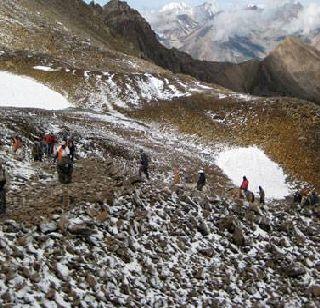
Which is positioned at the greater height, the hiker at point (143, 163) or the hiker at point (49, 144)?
the hiker at point (143, 163)

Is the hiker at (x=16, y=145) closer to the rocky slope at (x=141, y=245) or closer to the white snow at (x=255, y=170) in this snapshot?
the rocky slope at (x=141, y=245)

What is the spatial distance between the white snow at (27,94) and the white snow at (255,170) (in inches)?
902

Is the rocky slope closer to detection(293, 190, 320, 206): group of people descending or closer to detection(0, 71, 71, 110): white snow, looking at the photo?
detection(293, 190, 320, 206): group of people descending

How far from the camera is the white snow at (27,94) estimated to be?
58.7 meters

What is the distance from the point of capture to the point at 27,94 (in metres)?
61.6

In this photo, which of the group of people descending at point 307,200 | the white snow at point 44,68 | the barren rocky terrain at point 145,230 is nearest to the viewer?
the barren rocky terrain at point 145,230

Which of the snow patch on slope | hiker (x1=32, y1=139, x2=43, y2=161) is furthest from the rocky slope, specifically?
the snow patch on slope

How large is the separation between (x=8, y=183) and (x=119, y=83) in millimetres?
48355

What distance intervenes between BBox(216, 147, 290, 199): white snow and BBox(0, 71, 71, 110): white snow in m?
22.9

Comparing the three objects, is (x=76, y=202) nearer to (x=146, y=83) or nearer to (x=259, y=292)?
(x=259, y=292)

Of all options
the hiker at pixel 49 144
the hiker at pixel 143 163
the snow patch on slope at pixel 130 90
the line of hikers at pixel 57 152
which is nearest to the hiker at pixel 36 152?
the line of hikers at pixel 57 152

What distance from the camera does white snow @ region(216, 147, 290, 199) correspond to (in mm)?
43344

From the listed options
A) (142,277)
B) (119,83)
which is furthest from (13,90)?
(142,277)

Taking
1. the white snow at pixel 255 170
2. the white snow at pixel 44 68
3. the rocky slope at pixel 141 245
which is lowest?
the rocky slope at pixel 141 245
